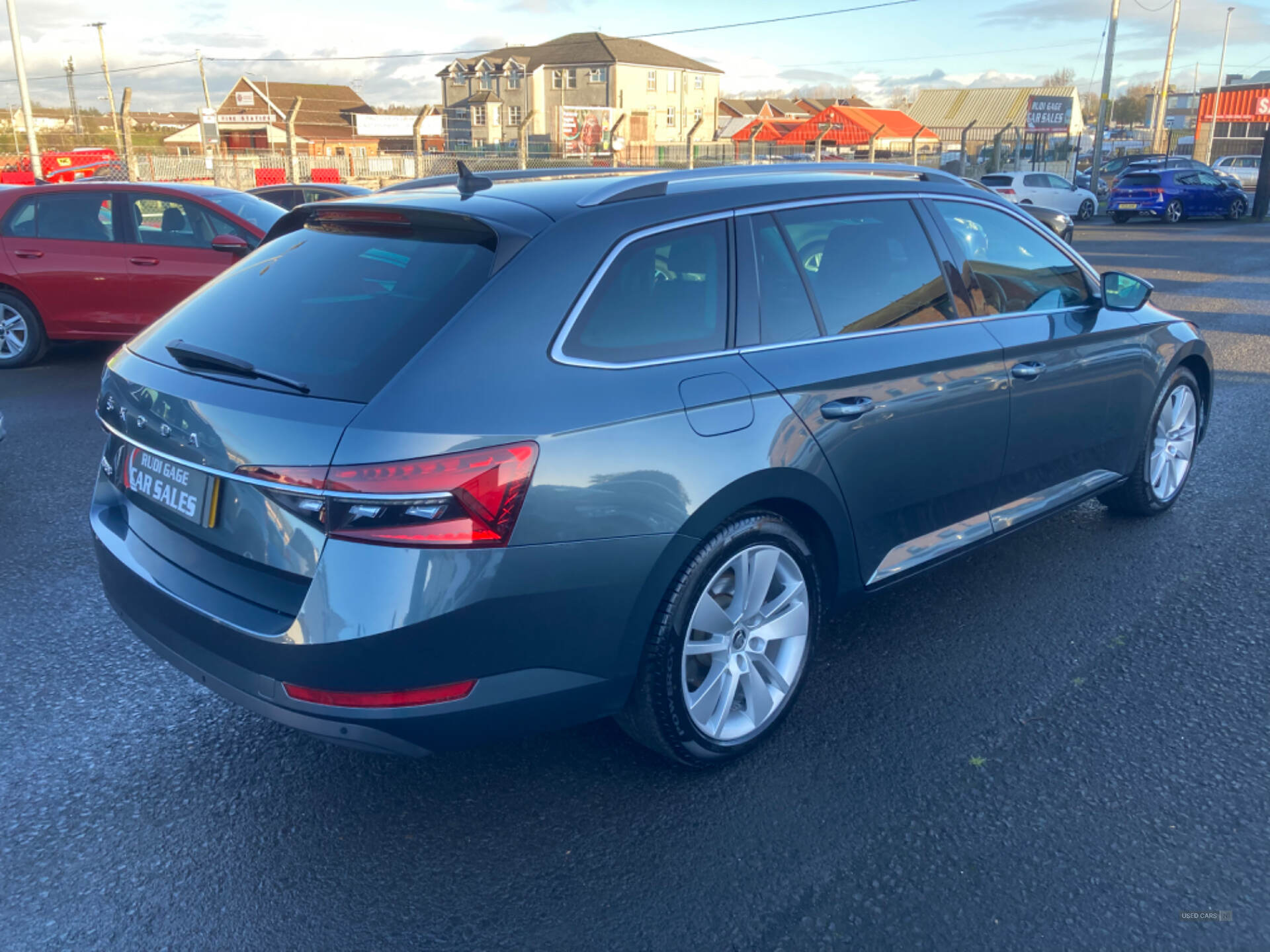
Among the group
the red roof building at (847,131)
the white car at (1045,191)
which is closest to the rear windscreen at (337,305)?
the white car at (1045,191)

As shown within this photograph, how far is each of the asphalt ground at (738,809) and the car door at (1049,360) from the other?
21.7 inches

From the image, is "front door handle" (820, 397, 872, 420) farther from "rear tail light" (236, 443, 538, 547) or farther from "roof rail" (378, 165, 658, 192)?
"rear tail light" (236, 443, 538, 547)

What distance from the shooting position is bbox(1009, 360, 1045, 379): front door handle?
3.88 m

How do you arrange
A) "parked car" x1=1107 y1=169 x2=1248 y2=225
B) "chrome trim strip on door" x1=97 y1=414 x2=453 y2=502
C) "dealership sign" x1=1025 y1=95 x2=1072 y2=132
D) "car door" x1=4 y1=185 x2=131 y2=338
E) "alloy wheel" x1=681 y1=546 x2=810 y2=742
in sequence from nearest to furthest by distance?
"chrome trim strip on door" x1=97 y1=414 x2=453 y2=502
"alloy wheel" x1=681 y1=546 x2=810 y2=742
"car door" x1=4 y1=185 x2=131 y2=338
"parked car" x1=1107 y1=169 x2=1248 y2=225
"dealership sign" x1=1025 y1=95 x2=1072 y2=132

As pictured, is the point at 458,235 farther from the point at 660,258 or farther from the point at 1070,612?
the point at 1070,612

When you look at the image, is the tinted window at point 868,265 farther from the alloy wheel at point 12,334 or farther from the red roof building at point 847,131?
the red roof building at point 847,131

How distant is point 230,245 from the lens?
805cm

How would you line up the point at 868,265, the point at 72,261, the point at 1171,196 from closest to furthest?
the point at 868,265 → the point at 72,261 → the point at 1171,196

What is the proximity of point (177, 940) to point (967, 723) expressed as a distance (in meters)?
2.36

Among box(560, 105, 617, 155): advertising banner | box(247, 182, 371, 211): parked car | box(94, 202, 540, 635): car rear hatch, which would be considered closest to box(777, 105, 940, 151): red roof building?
box(560, 105, 617, 155): advertising banner

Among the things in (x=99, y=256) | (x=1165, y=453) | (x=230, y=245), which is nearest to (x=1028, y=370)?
(x=1165, y=453)

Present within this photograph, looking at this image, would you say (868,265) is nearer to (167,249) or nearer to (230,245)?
(230,245)

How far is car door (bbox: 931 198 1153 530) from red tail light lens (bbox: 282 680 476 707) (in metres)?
2.41

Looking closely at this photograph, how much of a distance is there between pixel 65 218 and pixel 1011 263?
8216 millimetres
